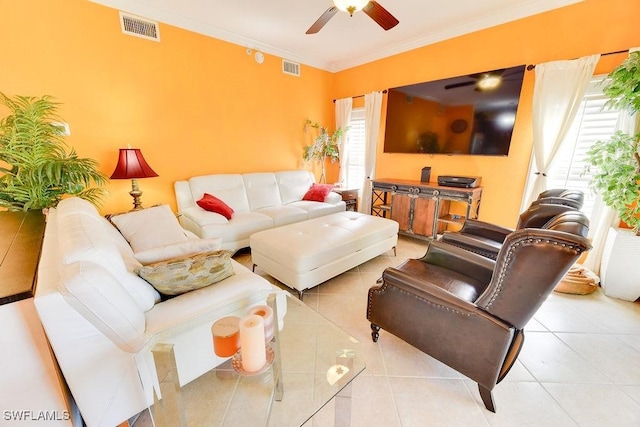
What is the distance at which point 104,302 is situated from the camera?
89cm

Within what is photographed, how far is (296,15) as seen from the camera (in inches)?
110

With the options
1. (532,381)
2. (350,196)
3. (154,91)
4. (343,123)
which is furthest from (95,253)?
(343,123)

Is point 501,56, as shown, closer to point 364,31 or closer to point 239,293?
point 364,31

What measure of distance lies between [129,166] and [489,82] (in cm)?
403

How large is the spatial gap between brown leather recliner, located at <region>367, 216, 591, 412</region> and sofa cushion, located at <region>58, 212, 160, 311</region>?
1.24 meters

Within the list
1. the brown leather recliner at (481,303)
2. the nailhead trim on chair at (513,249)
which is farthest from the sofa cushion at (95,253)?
the nailhead trim on chair at (513,249)

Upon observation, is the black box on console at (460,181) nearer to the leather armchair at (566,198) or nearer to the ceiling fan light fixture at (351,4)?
the leather armchair at (566,198)

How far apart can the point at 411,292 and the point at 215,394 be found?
1046 mm

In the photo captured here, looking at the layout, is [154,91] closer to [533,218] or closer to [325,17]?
[325,17]

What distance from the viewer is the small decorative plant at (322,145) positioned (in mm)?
4414

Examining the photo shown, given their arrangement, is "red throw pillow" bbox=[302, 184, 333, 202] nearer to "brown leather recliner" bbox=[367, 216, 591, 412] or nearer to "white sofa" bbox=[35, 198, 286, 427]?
"brown leather recliner" bbox=[367, 216, 591, 412]

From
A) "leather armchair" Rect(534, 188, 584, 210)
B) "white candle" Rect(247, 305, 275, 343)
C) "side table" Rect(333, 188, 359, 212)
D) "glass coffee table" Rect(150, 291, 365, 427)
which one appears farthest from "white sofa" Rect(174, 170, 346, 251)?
"leather armchair" Rect(534, 188, 584, 210)

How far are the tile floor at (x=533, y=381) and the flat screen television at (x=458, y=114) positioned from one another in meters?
1.91

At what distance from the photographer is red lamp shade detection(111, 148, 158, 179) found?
2.51m
